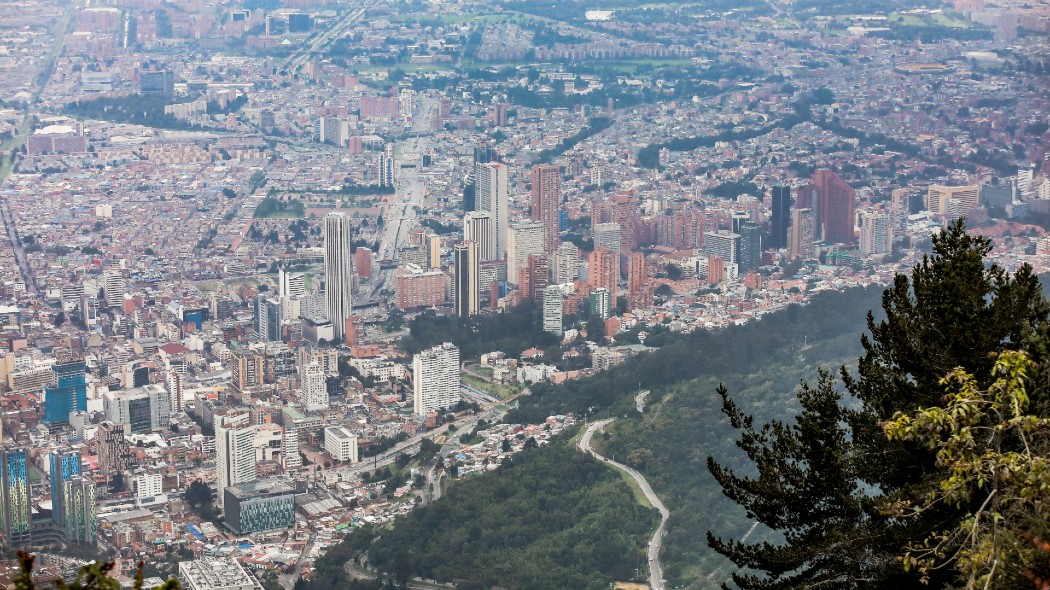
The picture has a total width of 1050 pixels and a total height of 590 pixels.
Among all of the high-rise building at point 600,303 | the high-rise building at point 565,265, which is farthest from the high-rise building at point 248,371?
the high-rise building at point 565,265

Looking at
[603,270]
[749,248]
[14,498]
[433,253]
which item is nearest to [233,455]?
[14,498]

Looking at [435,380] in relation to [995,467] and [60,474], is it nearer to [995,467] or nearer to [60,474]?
[60,474]

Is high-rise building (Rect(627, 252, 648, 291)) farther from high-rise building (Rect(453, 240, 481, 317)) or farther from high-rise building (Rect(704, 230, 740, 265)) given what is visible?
high-rise building (Rect(453, 240, 481, 317))

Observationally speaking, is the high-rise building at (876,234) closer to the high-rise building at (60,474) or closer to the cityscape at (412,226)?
the cityscape at (412,226)

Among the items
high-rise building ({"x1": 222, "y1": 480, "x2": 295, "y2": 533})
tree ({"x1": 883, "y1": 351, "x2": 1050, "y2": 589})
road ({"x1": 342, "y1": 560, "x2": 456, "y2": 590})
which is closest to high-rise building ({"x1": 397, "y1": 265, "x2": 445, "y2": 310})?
high-rise building ({"x1": 222, "y1": 480, "x2": 295, "y2": 533})

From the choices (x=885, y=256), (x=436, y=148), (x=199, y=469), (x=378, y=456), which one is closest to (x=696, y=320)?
(x=885, y=256)

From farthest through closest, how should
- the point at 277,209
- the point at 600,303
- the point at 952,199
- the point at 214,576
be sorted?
the point at 277,209 → the point at 952,199 → the point at 600,303 → the point at 214,576

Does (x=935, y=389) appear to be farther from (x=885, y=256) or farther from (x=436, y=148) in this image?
(x=436, y=148)
